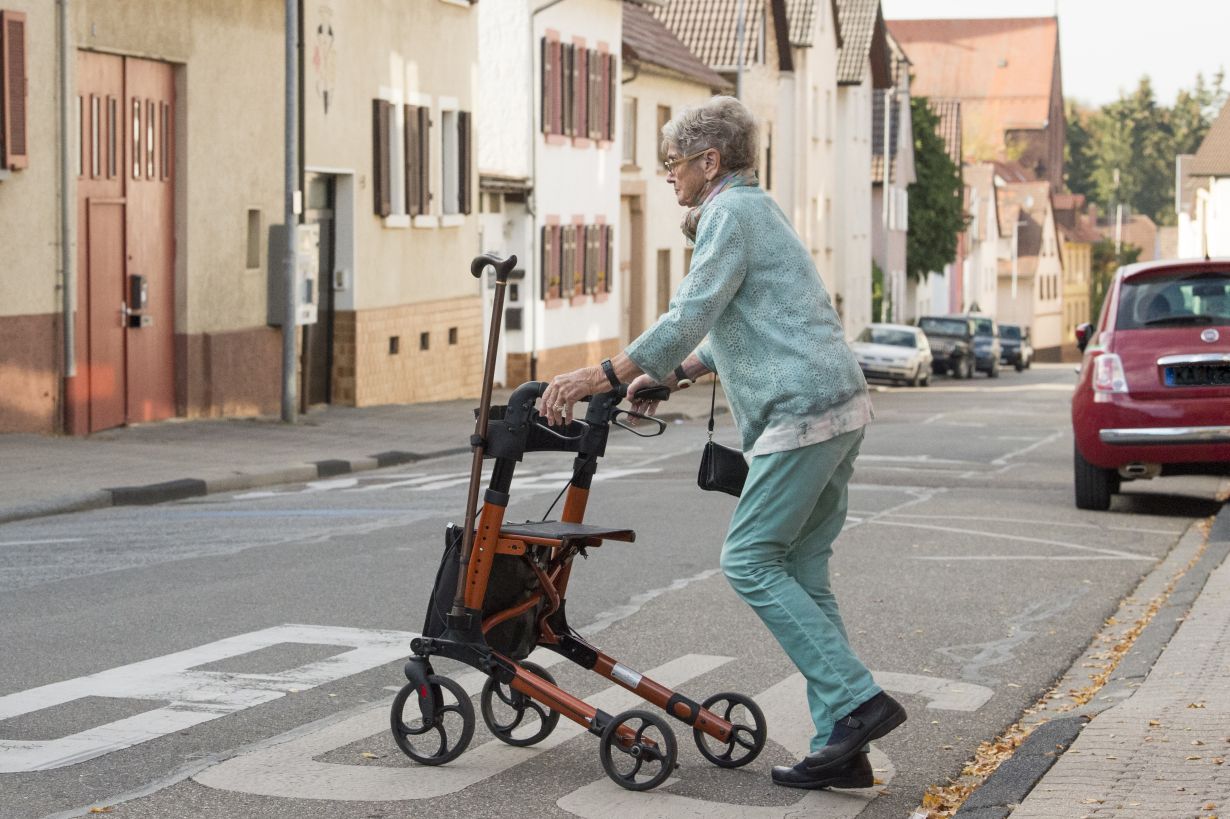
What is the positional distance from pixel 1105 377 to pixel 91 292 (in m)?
11.0

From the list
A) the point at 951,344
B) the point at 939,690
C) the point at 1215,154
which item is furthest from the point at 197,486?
the point at 1215,154

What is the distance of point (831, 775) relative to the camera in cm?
589

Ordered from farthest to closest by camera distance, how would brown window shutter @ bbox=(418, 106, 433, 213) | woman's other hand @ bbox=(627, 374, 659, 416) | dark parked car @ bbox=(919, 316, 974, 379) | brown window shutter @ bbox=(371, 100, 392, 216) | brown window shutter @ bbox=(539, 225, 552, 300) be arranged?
dark parked car @ bbox=(919, 316, 974, 379)
brown window shutter @ bbox=(539, 225, 552, 300)
brown window shutter @ bbox=(418, 106, 433, 213)
brown window shutter @ bbox=(371, 100, 392, 216)
woman's other hand @ bbox=(627, 374, 659, 416)

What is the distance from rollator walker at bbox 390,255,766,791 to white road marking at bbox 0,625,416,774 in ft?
3.41

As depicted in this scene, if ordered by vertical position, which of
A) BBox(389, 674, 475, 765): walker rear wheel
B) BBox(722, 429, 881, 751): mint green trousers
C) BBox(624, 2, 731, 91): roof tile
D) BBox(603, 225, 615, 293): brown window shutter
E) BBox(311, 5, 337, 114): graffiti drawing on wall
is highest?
BBox(624, 2, 731, 91): roof tile

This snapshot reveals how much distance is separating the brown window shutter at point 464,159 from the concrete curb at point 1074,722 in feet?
72.8

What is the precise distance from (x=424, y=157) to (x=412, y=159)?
524 mm

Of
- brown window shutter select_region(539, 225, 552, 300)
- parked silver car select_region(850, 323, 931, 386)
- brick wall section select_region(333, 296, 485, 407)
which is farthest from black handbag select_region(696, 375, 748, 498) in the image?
parked silver car select_region(850, 323, 931, 386)

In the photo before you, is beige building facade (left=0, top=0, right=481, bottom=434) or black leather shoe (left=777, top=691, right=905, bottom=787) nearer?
black leather shoe (left=777, top=691, right=905, bottom=787)

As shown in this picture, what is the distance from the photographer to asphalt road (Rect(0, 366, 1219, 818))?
5.97 meters

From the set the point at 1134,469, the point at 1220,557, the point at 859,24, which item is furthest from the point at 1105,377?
the point at 859,24

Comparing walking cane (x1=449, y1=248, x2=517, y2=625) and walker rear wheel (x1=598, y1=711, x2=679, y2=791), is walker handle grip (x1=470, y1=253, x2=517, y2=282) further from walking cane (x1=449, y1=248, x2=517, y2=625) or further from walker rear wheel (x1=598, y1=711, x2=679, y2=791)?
walker rear wheel (x1=598, y1=711, x2=679, y2=791)

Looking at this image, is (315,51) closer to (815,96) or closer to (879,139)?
(815,96)

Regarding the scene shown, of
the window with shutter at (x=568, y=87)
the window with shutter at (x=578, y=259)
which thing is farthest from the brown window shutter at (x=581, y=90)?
the window with shutter at (x=578, y=259)
